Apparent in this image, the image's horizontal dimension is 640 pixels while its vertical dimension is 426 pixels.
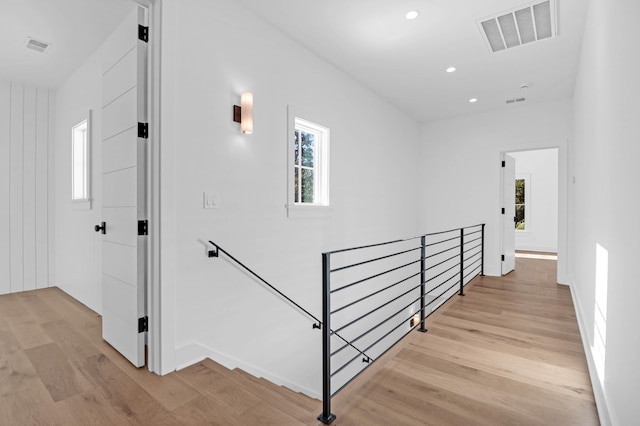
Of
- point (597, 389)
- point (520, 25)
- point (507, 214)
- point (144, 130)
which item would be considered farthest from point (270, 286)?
point (507, 214)

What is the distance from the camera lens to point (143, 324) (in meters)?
2.25

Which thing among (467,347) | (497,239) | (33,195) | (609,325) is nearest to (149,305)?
(467,347)

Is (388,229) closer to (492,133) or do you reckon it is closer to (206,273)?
(492,133)

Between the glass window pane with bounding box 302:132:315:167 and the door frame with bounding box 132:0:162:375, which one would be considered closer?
the door frame with bounding box 132:0:162:375

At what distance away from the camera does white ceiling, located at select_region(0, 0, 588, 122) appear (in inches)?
109

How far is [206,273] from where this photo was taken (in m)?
2.42

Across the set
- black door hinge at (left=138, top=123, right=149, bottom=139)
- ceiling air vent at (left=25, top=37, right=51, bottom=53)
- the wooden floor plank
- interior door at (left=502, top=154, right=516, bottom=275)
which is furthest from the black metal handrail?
interior door at (left=502, top=154, right=516, bottom=275)

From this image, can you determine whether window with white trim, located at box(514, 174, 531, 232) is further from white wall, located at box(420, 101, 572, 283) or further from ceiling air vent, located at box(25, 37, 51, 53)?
ceiling air vent, located at box(25, 37, 51, 53)

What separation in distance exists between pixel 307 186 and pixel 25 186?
380 cm

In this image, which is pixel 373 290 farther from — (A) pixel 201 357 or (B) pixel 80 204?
(B) pixel 80 204

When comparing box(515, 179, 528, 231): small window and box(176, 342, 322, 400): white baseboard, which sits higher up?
box(515, 179, 528, 231): small window

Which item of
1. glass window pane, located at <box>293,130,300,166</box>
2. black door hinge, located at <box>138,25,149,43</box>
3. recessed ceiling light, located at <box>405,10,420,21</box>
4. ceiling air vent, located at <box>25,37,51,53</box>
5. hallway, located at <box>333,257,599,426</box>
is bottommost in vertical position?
hallway, located at <box>333,257,599,426</box>

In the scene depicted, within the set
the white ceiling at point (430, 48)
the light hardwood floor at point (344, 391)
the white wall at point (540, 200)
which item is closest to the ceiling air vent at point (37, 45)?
the white ceiling at point (430, 48)

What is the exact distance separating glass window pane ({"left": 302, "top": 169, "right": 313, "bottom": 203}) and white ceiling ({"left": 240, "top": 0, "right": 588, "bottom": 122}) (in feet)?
4.36
